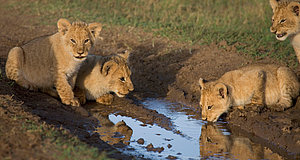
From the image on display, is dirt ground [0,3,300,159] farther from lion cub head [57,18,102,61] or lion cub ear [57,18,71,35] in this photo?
lion cub ear [57,18,71,35]

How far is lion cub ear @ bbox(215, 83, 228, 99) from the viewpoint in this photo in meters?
6.48

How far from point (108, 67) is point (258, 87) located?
2323 millimetres

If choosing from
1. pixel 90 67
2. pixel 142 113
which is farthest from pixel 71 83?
pixel 142 113

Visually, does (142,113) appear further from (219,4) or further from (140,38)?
(219,4)

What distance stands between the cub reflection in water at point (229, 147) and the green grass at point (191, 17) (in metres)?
3.55

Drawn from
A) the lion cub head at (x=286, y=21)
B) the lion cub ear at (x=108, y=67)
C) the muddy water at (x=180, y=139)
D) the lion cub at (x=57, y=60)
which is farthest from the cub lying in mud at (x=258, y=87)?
the lion cub at (x=57, y=60)

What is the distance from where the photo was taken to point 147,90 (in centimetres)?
816

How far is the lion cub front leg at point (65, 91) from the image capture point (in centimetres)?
672

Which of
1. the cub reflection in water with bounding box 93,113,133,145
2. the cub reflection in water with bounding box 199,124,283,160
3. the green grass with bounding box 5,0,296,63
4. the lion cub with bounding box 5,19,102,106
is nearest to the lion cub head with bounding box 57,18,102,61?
the lion cub with bounding box 5,19,102,106

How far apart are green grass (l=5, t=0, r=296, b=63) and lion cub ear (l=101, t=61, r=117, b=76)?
130 inches

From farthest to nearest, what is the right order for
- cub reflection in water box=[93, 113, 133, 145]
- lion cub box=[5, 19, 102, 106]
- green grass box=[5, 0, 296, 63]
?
green grass box=[5, 0, 296, 63]
lion cub box=[5, 19, 102, 106]
cub reflection in water box=[93, 113, 133, 145]

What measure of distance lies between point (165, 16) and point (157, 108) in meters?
4.91

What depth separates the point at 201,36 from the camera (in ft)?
33.9

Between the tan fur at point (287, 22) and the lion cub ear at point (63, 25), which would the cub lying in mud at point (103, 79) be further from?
the tan fur at point (287, 22)
